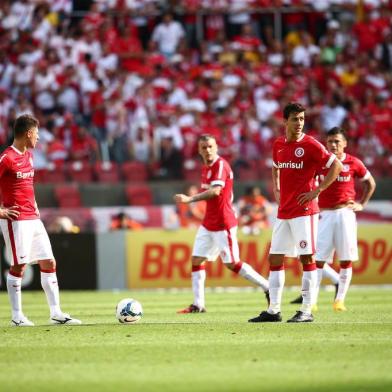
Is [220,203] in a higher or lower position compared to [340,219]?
higher

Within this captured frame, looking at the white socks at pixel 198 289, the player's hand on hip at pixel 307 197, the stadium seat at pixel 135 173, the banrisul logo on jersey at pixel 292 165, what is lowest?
the white socks at pixel 198 289

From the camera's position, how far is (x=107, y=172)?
2450cm

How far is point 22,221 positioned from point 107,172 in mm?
12247

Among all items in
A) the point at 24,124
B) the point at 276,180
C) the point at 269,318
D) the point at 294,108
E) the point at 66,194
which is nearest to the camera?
the point at 294,108

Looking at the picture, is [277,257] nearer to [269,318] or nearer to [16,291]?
[269,318]

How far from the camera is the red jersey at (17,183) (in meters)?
12.2

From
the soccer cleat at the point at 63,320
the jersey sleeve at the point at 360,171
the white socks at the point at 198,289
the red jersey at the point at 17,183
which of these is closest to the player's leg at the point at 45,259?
the soccer cleat at the point at 63,320

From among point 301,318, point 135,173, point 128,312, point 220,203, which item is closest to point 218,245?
point 220,203

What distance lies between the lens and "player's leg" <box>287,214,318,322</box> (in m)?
12.0

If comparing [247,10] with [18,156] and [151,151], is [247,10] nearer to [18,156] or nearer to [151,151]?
[151,151]

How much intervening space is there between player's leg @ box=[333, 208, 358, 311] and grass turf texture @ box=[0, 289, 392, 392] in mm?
808

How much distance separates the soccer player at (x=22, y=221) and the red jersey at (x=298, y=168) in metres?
2.77

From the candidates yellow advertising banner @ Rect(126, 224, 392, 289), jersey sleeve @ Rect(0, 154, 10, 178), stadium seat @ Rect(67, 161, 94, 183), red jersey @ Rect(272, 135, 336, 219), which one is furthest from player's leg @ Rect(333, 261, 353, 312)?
stadium seat @ Rect(67, 161, 94, 183)

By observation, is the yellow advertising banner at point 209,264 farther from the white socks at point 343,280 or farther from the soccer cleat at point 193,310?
the soccer cleat at point 193,310
